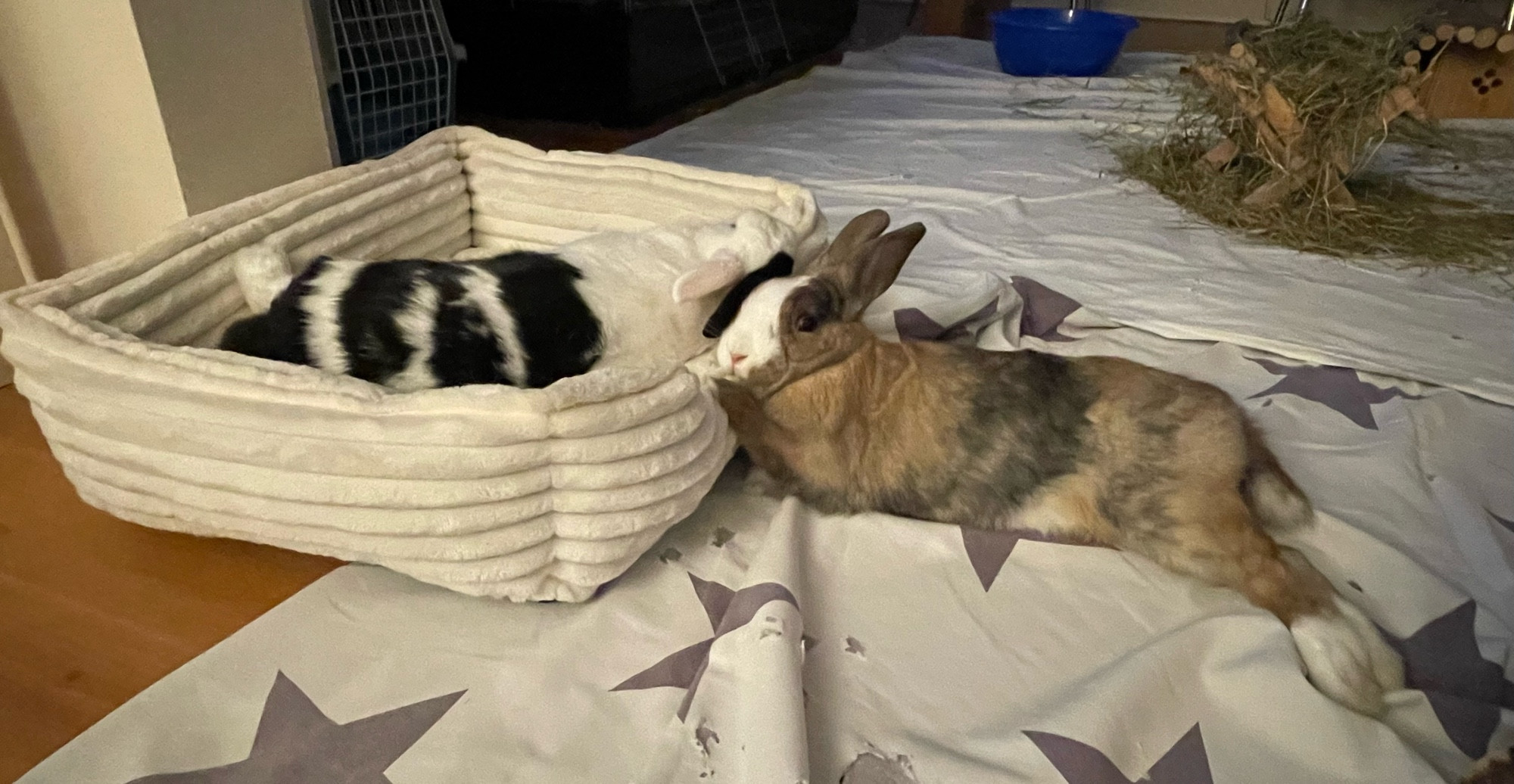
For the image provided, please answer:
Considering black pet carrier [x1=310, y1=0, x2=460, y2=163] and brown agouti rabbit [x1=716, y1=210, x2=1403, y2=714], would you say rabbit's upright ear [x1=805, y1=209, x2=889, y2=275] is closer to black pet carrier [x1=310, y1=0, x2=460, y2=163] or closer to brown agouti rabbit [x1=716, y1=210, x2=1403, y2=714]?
brown agouti rabbit [x1=716, y1=210, x2=1403, y2=714]

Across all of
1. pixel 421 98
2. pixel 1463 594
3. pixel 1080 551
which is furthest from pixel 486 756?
pixel 421 98

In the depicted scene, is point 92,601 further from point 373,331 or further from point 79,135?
point 79,135

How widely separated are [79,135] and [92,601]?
A: 0.77m

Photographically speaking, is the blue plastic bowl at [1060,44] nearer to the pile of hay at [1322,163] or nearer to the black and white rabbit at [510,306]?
the pile of hay at [1322,163]

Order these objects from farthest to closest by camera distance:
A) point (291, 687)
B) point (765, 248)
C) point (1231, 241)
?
point (1231, 241), point (765, 248), point (291, 687)

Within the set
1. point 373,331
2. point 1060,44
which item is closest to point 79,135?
point 373,331

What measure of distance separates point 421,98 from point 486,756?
6.22 feet

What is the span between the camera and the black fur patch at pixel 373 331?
1163mm

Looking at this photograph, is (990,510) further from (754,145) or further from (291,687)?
(754,145)

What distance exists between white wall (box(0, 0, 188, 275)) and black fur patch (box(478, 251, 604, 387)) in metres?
0.56

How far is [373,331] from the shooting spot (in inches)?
45.9

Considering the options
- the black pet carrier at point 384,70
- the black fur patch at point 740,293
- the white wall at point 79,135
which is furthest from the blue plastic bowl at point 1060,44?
the white wall at point 79,135

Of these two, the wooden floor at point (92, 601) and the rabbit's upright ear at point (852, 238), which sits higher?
the rabbit's upright ear at point (852, 238)

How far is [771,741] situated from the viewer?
2.88ft
